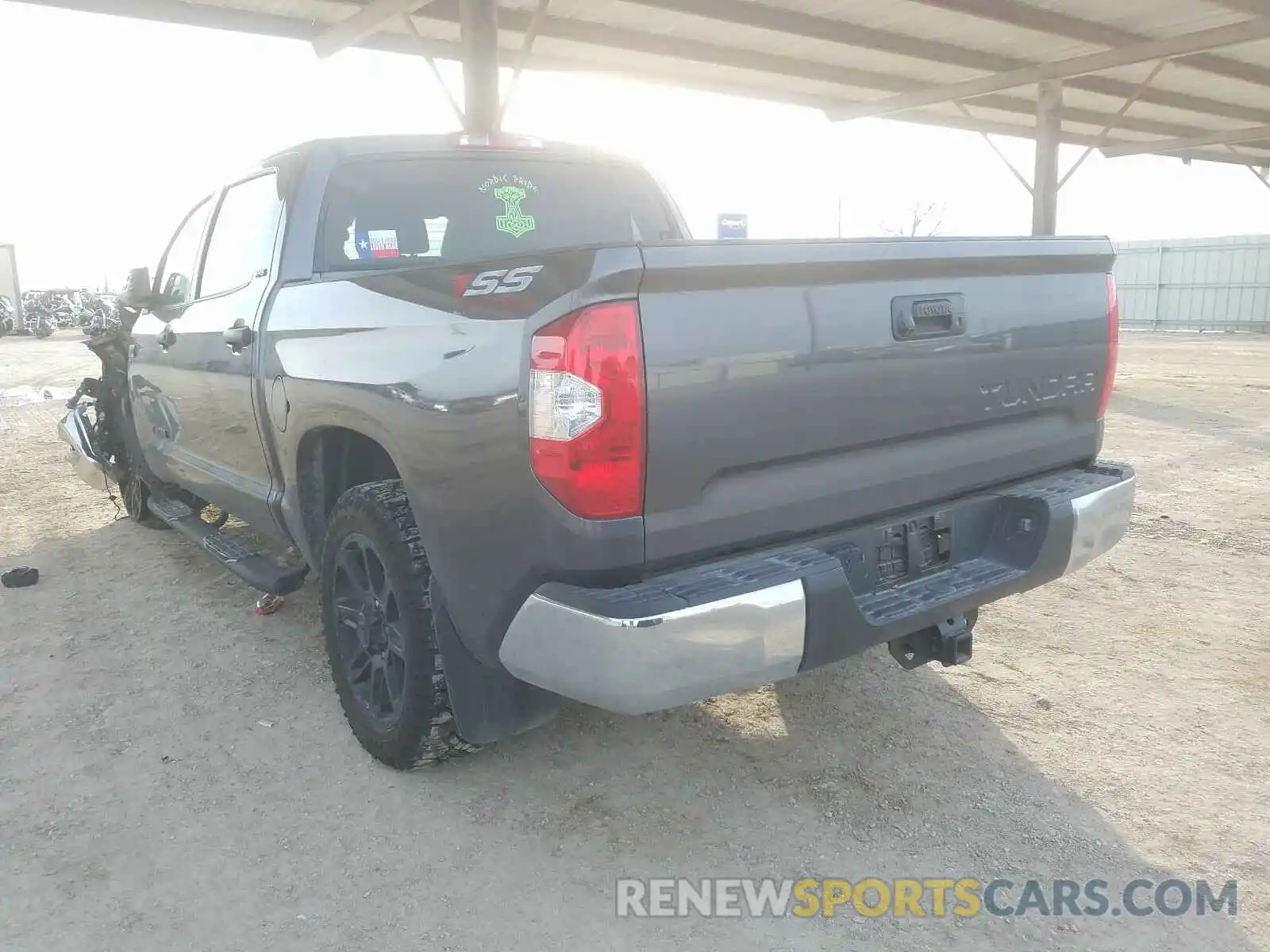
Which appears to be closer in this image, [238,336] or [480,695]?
[480,695]

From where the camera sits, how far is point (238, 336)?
3.48 metres

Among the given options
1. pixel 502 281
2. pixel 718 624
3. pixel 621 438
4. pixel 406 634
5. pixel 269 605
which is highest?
pixel 502 281

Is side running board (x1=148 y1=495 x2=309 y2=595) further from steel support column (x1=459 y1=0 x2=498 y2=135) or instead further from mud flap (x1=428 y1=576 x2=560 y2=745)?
steel support column (x1=459 y1=0 x2=498 y2=135)

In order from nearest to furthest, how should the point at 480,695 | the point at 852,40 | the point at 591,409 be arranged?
the point at 591,409 < the point at 480,695 < the point at 852,40

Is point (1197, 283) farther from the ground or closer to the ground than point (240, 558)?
farther from the ground

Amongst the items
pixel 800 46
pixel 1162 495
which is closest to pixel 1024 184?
pixel 800 46

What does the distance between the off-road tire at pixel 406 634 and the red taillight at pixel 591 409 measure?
74 cm

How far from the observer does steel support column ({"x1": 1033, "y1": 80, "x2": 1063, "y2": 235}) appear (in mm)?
11547

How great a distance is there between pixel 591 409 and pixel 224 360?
2.32m

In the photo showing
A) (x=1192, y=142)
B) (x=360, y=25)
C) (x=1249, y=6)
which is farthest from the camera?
(x=1192, y=142)

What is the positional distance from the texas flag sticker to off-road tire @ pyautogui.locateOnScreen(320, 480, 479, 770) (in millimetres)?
972

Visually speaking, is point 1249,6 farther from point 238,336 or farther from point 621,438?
point 621,438

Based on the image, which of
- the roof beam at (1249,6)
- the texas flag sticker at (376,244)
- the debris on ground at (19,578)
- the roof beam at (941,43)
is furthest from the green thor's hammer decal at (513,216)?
the roof beam at (1249,6)

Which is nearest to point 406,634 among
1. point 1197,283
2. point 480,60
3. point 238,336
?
point 238,336
